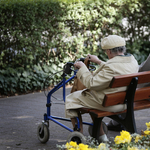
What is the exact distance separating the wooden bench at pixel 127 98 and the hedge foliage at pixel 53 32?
481cm

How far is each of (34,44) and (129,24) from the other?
4.10 metres

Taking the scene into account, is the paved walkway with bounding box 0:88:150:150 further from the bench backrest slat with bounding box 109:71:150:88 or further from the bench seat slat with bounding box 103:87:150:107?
the bench backrest slat with bounding box 109:71:150:88

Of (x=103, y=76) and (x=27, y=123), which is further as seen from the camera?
(x=27, y=123)

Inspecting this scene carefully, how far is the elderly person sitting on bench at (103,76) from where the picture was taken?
11.1ft

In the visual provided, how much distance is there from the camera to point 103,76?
3365 mm

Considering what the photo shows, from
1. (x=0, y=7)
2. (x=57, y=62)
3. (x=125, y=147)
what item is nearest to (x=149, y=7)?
(x=57, y=62)

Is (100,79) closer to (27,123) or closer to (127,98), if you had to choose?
(127,98)

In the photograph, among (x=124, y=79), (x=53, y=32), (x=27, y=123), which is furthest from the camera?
(x=53, y=32)

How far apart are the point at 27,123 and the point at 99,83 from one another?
2389 millimetres

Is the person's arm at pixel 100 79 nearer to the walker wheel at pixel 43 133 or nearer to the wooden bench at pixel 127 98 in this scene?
the wooden bench at pixel 127 98

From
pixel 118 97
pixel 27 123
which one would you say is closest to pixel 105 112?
pixel 118 97

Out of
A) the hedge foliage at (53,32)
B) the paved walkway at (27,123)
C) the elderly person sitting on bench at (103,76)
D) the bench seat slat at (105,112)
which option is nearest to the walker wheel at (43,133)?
the paved walkway at (27,123)

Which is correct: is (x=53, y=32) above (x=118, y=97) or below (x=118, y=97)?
above

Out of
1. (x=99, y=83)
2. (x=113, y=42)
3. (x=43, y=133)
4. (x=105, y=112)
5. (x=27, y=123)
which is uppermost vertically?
(x=113, y=42)
